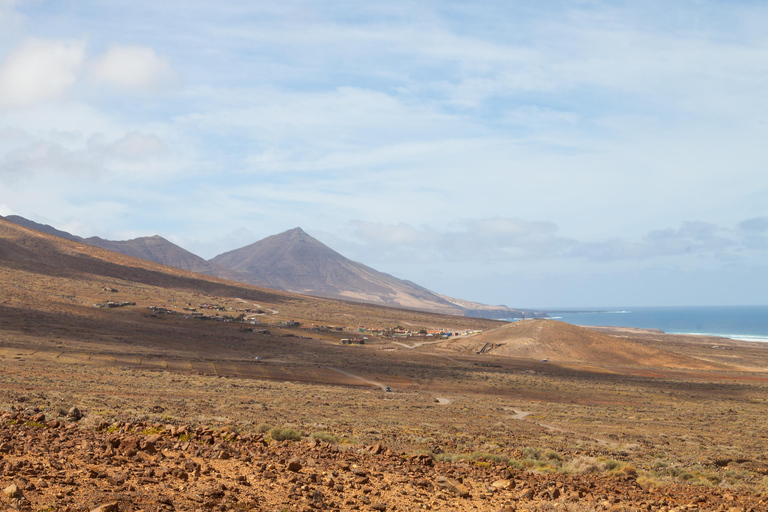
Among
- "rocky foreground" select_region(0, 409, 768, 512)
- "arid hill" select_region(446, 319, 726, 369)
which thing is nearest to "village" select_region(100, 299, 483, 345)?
"arid hill" select_region(446, 319, 726, 369)

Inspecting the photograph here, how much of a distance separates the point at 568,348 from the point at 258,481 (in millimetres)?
93514

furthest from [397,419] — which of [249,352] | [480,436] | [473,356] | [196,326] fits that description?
[196,326]

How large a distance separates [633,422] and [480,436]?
47.2 feet

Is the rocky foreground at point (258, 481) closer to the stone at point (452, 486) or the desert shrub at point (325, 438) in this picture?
the stone at point (452, 486)

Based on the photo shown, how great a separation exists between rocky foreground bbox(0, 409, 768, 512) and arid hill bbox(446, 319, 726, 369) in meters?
80.7

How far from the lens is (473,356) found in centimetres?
8638

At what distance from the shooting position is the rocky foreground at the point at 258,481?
330 inches

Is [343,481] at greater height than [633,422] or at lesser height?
greater

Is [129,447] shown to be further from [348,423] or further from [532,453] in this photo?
[348,423]

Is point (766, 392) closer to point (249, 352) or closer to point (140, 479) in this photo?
point (249, 352)

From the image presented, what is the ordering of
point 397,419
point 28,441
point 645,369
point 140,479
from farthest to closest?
point 645,369 < point 397,419 < point 28,441 < point 140,479

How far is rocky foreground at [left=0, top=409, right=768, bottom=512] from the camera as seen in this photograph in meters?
8.38

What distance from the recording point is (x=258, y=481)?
989 cm

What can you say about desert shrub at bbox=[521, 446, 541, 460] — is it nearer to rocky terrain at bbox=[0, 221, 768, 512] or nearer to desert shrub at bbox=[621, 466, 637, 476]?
rocky terrain at bbox=[0, 221, 768, 512]
